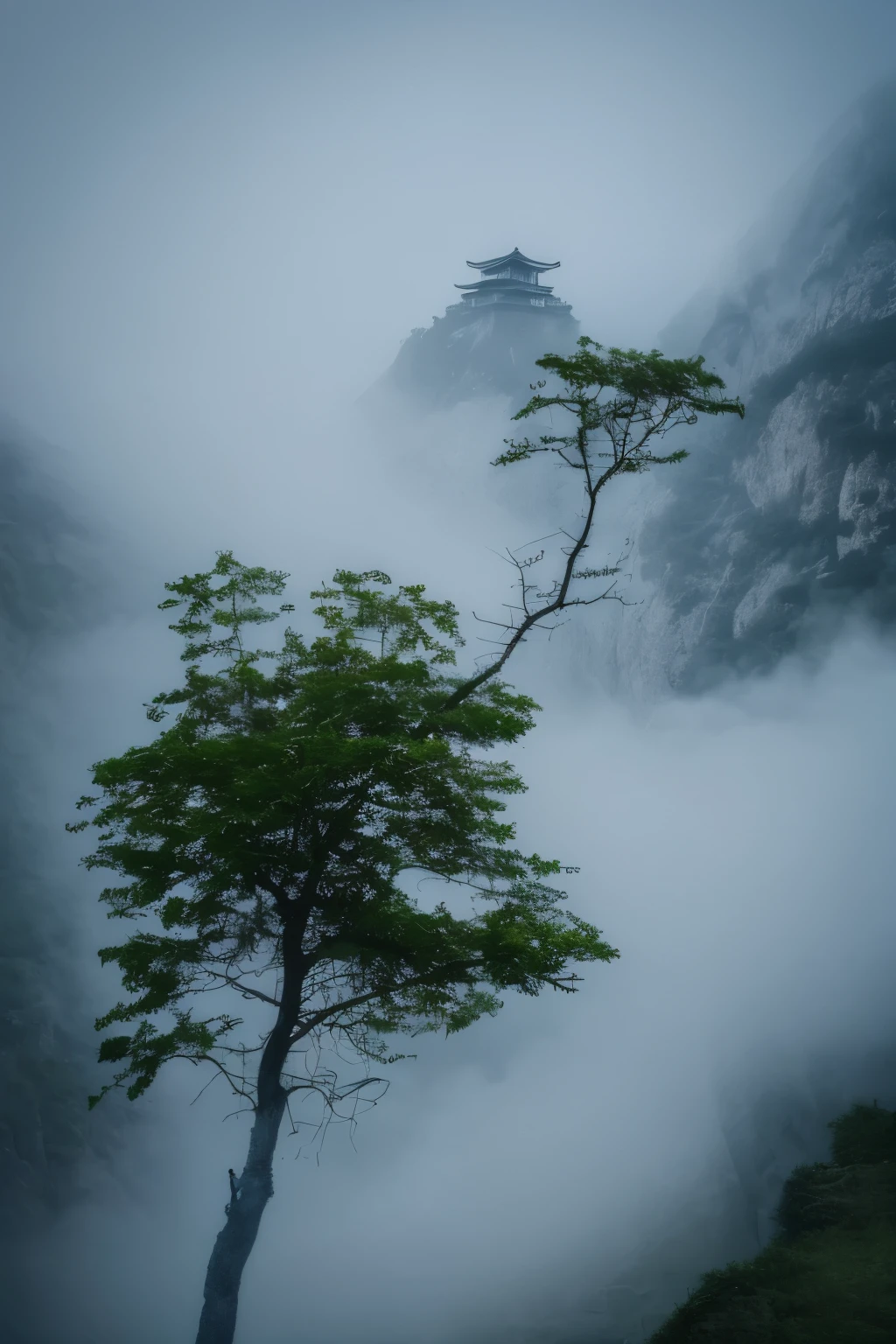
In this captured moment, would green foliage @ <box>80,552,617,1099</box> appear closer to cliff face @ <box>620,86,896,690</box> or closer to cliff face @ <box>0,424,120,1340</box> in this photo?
cliff face @ <box>0,424,120,1340</box>

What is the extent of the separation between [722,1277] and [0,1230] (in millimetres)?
18635

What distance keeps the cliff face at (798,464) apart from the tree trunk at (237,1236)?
1707 inches

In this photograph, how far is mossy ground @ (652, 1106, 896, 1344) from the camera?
25.8 feet

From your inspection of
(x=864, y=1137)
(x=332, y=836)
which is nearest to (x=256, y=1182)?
→ (x=332, y=836)

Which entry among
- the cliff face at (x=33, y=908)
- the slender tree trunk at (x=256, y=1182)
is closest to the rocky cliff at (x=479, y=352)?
the cliff face at (x=33, y=908)

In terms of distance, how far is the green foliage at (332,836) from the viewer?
270 inches

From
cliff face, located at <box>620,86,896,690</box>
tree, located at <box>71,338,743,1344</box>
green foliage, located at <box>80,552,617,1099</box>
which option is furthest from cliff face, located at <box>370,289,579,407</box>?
green foliage, located at <box>80,552,617,1099</box>

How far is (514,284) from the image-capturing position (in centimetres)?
6091

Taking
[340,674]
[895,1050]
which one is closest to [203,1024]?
[340,674]

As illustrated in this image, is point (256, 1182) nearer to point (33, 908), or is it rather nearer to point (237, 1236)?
point (237, 1236)

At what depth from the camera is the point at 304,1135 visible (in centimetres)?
2894

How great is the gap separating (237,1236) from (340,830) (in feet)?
12.4

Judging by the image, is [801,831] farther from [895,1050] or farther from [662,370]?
[662,370]

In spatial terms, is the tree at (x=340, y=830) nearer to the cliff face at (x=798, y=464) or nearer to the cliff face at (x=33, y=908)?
the cliff face at (x=33, y=908)
